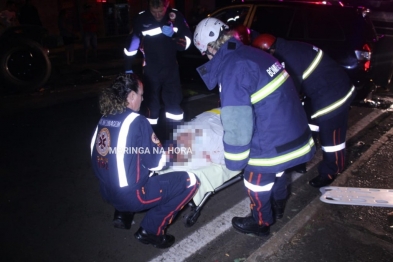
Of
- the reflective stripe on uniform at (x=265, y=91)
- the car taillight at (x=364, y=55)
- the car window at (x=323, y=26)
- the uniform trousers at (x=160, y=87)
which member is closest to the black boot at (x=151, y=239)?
the reflective stripe on uniform at (x=265, y=91)

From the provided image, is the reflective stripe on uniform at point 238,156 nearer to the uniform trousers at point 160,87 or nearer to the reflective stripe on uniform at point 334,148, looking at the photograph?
the reflective stripe on uniform at point 334,148

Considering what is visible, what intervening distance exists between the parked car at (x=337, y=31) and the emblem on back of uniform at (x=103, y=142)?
3357mm

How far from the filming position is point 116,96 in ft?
7.72

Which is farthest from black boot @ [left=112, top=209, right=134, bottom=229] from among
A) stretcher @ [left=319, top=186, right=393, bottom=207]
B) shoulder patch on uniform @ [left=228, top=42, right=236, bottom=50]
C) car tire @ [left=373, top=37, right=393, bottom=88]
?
car tire @ [left=373, top=37, right=393, bottom=88]

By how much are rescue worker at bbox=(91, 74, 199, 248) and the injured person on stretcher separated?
13 cm

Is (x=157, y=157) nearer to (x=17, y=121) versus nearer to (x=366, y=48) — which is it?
(x=17, y=121)

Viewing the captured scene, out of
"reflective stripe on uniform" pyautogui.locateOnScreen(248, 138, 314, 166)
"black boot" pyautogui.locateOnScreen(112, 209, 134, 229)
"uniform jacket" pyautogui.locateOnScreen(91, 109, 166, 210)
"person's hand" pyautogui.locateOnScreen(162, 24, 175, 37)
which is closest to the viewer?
"uniform jacket" pyautogui.locateOnScreen(91, 109, 166, 210)

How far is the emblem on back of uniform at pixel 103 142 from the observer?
2328 mm

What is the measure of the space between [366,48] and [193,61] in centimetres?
329

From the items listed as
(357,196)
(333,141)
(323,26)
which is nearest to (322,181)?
(357,196)

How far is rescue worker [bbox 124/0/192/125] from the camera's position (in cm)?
429

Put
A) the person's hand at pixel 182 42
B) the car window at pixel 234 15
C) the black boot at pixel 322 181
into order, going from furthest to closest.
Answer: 1. the car window at pixel 234 15
2. the person's hand at pixel 182 42
3. the black boot at pixel 322 181

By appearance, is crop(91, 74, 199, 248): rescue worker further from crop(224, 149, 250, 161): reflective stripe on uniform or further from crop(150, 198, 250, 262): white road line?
crop(224, 149, 250, 161): reflective stripe on uniform

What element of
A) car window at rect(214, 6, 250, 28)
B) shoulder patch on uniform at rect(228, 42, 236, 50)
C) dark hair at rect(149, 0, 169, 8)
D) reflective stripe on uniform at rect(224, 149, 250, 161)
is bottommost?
reflective stripe on uniform at rect(224, 149, 250, 161)
